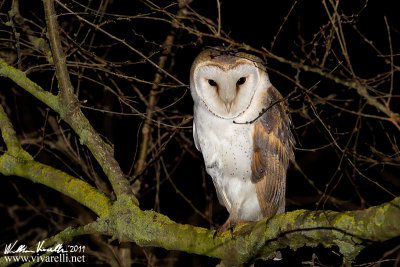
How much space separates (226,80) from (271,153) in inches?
24.7

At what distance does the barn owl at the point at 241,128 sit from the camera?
3.04 metres

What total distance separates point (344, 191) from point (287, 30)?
272cm

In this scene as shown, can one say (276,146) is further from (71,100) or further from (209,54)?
(71,100)

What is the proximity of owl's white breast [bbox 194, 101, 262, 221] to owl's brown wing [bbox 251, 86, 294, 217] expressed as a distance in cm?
6

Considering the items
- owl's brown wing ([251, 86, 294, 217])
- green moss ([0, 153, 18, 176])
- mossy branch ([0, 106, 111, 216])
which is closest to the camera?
mossy branch ([0, 106, 111, 216])

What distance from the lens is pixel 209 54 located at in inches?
121

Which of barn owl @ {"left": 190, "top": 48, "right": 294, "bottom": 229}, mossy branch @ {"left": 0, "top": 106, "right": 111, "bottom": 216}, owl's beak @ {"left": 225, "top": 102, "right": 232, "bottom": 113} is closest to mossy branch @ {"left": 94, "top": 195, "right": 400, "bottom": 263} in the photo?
mossy branch @ {"left": 0, "top": 106, "right": 111, "bottom": 216}

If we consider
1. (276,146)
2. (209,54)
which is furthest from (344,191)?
(209,54)

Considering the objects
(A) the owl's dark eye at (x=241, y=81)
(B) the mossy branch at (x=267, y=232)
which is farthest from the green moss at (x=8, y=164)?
(A) the owl's dark eye at (x=241, y=81)

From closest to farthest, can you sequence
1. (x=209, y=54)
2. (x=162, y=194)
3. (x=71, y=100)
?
1. (x=71, y=100)
2. (x=209, y=54)
3. (x=162, y=194)

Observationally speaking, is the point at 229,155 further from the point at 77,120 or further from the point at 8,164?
the point at 8,164

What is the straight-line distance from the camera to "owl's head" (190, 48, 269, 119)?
3000mm

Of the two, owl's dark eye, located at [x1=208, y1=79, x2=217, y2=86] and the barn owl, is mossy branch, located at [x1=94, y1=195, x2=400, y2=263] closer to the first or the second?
the barn owl

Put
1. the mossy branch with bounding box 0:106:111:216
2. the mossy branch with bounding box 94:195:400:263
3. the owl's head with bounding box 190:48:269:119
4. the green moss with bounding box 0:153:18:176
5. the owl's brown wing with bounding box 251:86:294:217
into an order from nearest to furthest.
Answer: the mossy branch with bounding box 94:195:400:263 → the mossy branch with bounding box 0:106:111:216 → the green moss with bounding box 0:153:18:176 → the owl's head with bounding box 190:48:269:119 → the owl's brown wing with bounding box 251:86:294:217
